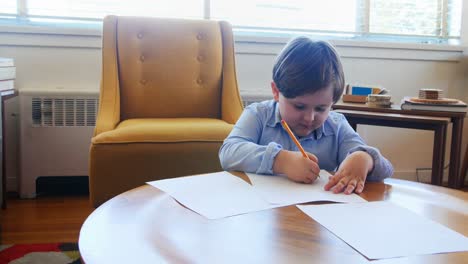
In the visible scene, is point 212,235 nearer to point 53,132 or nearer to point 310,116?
point 310,116

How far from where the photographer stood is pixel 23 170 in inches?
91.5

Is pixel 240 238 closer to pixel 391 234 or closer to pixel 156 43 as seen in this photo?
pixel 391 234

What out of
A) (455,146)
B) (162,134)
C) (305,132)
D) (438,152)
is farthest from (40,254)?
(455,146)

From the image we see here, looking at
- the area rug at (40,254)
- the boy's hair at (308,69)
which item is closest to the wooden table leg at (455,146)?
the boy's hair at (308,69)

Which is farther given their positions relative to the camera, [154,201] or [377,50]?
[377,50]

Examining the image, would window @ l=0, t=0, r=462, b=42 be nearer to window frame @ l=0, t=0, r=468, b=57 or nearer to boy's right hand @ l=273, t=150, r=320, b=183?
window frame @ l=0, t=0, r=468, b=57

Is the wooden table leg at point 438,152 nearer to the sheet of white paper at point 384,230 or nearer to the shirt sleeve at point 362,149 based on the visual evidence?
the shirt sleeve at point 362,149

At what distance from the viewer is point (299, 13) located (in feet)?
8.91

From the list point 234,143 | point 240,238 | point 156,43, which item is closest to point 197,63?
point 156,43

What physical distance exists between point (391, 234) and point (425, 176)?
232 cm

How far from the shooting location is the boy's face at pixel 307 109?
107 cm

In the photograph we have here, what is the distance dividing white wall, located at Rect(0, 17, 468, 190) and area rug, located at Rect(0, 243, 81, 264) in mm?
797

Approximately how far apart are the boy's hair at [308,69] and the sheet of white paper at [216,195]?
0.26 m

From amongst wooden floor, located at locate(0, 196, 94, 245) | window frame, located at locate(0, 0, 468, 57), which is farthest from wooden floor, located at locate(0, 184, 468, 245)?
window frame, located at locate(0, 0, 468, 57)
